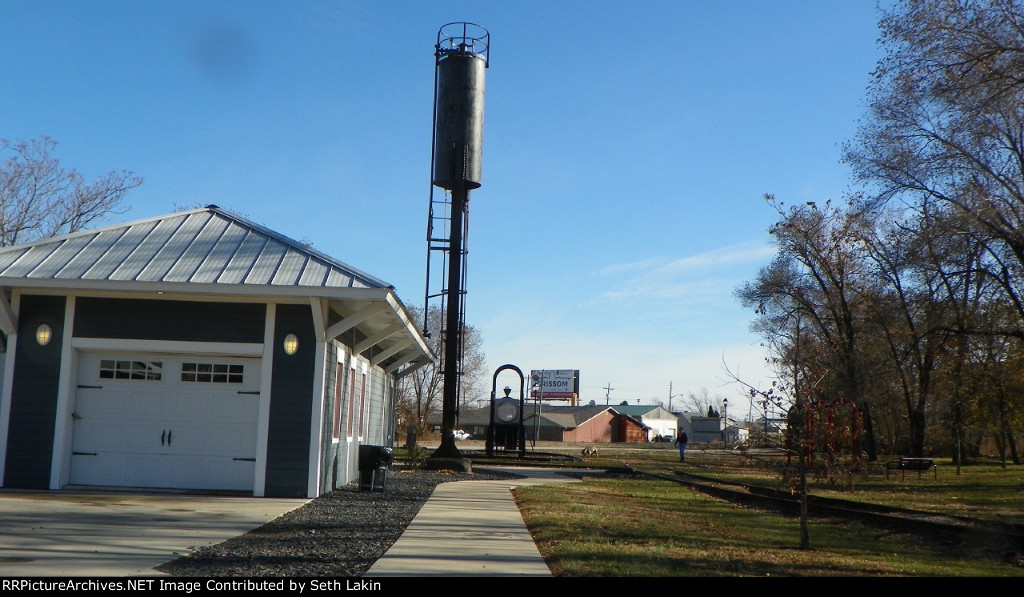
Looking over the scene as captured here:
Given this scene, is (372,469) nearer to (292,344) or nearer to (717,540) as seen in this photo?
(292,344)

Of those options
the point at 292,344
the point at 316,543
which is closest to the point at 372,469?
the point at 292,344

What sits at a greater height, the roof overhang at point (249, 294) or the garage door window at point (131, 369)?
the roof overhang at point (249, 294)

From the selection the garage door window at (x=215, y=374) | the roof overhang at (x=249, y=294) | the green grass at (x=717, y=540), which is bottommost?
the green grass at (x=717, y=540)

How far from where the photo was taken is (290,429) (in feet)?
42.3

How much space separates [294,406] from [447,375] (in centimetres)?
1200

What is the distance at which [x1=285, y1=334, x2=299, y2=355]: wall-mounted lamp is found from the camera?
13.0 m

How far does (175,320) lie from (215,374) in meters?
1.01

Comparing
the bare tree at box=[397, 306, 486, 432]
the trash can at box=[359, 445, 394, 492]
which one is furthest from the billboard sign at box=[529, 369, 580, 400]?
the trash can at box=[359, 445, 394, 492]

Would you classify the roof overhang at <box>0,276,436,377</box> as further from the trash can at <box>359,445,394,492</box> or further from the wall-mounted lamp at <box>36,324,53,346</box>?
the trash can at <box>359,445,394,492</box>

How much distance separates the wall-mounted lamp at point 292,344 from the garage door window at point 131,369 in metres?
2.03

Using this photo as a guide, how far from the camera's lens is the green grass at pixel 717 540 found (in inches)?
329

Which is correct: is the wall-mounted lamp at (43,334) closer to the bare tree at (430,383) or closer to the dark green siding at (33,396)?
the dark green siding at (33,396)

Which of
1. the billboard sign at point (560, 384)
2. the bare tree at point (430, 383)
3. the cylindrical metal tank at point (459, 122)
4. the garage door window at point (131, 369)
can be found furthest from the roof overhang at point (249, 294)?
the billboard sign at point (560, 384)

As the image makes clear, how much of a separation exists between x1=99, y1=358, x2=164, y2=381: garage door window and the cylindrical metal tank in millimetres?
12894
